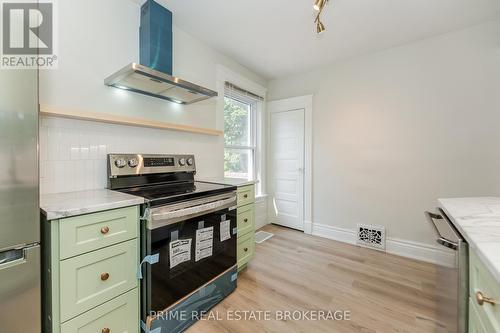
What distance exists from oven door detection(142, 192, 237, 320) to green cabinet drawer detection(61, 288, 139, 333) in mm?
65

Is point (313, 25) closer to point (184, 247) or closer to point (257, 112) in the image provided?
point (257, 112)

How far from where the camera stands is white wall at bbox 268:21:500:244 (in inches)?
84.7

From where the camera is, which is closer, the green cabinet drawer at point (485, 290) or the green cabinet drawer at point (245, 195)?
the green cabinet drawer at point (485, 290)

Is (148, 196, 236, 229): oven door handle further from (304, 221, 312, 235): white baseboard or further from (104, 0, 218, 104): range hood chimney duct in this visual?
(304, 221, 312, 235): white baseboard

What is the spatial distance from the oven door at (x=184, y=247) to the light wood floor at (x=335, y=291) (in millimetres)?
327

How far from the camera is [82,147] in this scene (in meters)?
1.58

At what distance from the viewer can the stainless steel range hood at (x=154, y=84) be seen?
4.83 ft

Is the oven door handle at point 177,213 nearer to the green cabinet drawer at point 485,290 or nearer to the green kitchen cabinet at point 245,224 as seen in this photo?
the green kitchen cabinet at point 245,224

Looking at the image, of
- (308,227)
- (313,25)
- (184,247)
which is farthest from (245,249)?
(313,25)

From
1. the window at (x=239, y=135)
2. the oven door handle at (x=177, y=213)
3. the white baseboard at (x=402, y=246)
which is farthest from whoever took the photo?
the window at (x=239, y=135)

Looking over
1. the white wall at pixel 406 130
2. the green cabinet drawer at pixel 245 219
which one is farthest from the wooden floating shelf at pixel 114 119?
the white wall at pixel 406 130

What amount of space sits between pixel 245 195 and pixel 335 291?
1172 millimetres

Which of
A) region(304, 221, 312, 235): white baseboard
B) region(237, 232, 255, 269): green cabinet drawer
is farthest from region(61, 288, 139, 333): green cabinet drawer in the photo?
region(304, 221, 312, 235): white baseboard

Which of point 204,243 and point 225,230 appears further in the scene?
point 225,230
